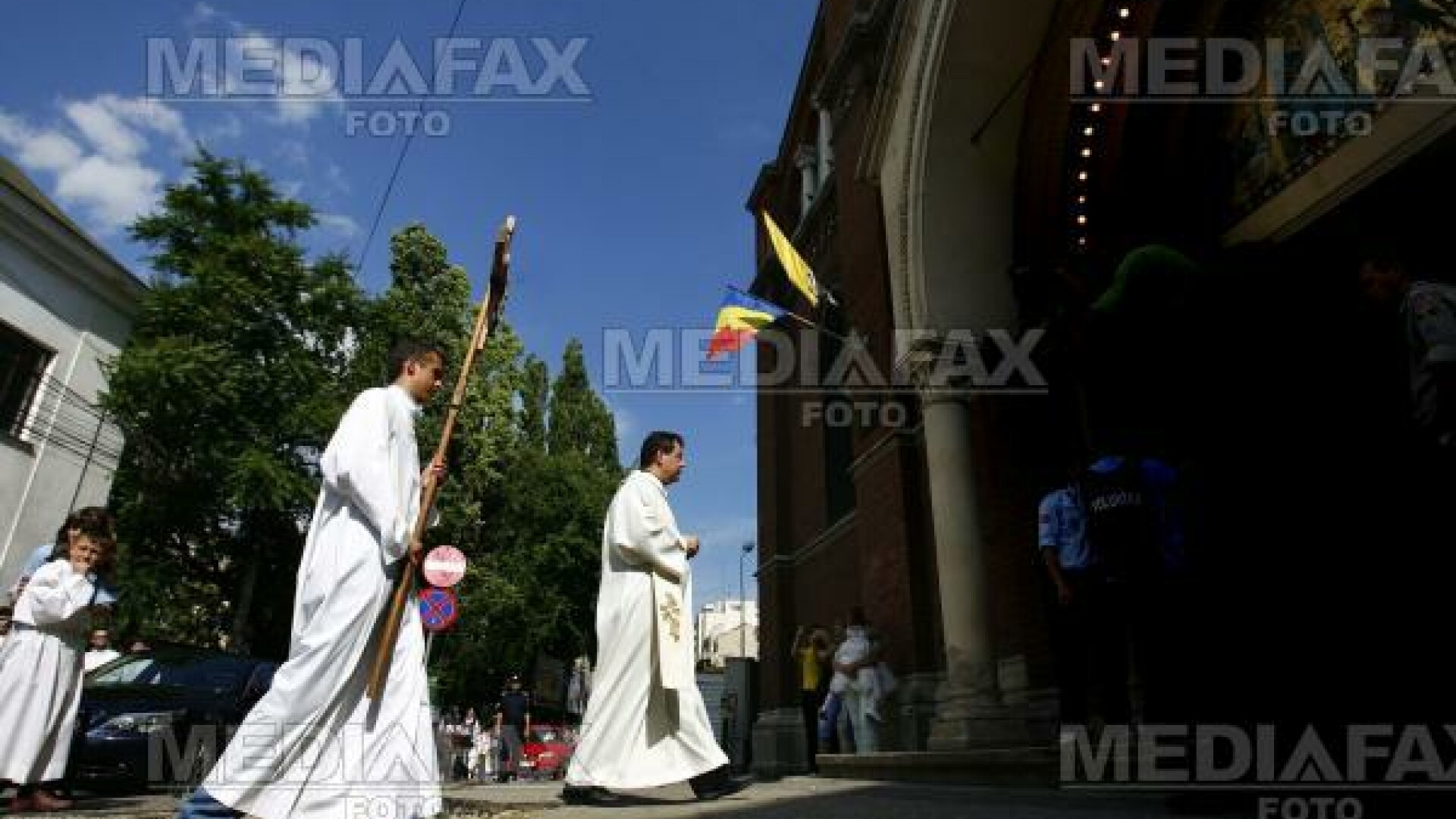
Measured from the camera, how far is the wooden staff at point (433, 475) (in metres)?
3.53

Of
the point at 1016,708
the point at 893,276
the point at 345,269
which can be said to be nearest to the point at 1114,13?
the point at 893,276

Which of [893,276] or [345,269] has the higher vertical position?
[345,269]

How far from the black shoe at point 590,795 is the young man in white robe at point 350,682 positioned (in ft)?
5.52

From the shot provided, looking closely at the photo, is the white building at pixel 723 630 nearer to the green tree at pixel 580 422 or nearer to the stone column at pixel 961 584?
the green tree at pixel 580 422

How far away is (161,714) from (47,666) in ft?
10.3

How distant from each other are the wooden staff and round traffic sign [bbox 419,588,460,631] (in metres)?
8.41

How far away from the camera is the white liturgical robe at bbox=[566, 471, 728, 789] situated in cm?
521

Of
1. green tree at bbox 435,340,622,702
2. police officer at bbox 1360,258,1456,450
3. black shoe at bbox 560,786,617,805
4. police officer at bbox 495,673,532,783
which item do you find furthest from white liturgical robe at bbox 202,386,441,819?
green tree at bbox 435,340,622,702

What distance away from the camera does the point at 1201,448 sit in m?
6.14

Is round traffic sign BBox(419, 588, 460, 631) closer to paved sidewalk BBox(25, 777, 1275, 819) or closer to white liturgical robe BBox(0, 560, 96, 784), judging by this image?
paved sidewalk BBox(25, 777, 1275, 819)

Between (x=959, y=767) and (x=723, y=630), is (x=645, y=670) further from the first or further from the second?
(x=723, y=630)

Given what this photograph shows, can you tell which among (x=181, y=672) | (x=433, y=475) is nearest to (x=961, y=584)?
(x=433, y=475)

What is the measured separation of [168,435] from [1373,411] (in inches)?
847

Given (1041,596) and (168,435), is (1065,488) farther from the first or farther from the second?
(168,435)
